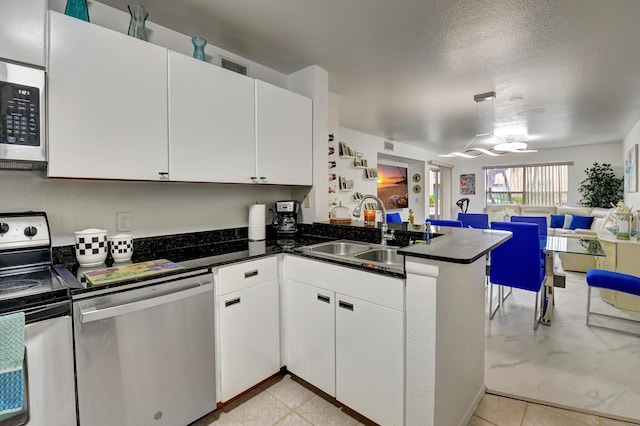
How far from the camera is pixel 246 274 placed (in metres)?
1.78

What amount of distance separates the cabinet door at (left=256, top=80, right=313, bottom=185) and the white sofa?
12.4 feet

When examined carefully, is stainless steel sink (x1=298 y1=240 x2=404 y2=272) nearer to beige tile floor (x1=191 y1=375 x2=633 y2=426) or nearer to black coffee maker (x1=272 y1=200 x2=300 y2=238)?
black coffee maker (x1=272 y1=200 x2=300 y2=238)

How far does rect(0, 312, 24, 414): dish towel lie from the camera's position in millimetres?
979

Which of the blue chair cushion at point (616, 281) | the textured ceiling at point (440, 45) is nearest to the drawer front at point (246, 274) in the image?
the textured ceiling at point (440, 45)

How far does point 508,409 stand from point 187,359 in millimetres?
1798

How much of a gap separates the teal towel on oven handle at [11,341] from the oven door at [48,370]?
50 millimetres

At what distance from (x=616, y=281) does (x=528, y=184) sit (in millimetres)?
6386

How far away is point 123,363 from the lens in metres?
1.31

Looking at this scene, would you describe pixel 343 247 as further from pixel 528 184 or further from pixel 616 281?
pixel 528 184

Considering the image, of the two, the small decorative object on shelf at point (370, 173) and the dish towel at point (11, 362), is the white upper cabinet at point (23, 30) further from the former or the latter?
the small decorative object on shelf at point (370, 173)

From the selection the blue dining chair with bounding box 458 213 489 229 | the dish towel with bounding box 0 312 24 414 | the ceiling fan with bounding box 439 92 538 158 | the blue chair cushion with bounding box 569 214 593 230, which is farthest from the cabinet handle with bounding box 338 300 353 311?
the blue chair cushion with bounding box 569 214 593 230

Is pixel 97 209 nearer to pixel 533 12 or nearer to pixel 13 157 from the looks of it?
pixel 13 157

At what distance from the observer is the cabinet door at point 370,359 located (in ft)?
4.75

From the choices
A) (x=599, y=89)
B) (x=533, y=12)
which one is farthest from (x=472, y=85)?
(x=599, y=89)
